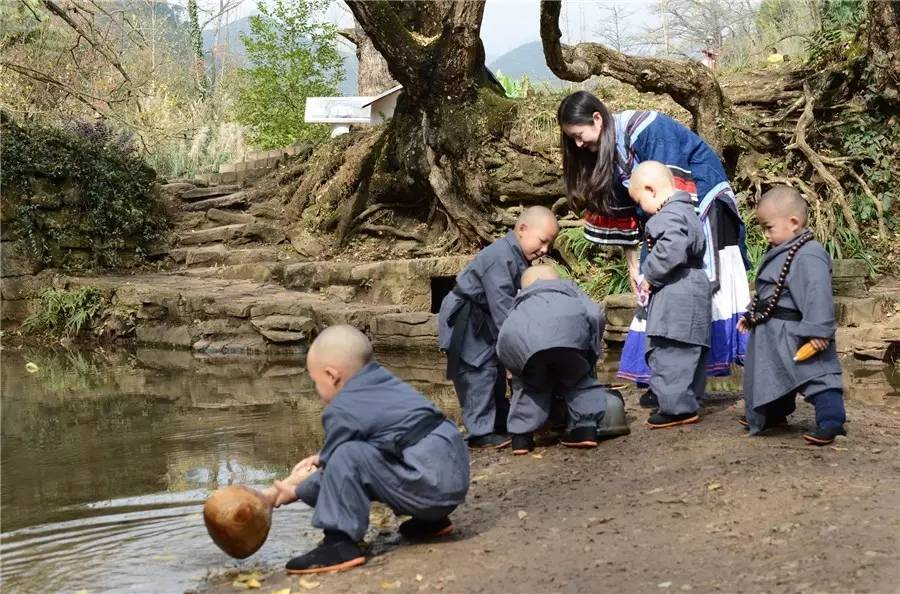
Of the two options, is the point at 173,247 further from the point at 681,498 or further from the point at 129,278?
the point at 681,498

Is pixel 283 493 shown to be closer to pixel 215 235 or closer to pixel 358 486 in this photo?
pixel 358 486

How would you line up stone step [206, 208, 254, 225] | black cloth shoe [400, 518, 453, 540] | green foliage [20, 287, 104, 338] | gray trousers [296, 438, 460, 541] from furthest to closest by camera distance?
stone step [206, 208, 254, 225] < green foliage [20, 287, 104, 338] < black cloth shoe [400, 518, 453, 540] < gray trousers [296, 438, 460, 541]

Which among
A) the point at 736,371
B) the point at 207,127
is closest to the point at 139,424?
the point at 736,371

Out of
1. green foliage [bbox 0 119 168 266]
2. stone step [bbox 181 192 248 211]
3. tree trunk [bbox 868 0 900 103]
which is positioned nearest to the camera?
tree trunk [bbox 868 0 900 103]

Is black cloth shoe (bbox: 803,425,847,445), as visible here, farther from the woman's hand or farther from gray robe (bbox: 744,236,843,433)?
the woman's hand

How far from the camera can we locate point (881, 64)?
10625 millimetres

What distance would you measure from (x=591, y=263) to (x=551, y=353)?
6.81m

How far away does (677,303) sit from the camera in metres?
5.17

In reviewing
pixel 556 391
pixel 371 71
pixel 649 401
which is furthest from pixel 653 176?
pixel 371 71

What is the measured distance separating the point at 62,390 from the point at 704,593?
23.0ft

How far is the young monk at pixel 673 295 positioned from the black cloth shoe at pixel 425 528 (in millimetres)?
1735

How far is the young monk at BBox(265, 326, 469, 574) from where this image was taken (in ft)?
11.8

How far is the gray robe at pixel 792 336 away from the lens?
182 inches

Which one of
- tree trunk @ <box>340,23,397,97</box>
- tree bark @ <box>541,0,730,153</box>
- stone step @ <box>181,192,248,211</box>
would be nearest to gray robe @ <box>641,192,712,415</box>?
tree bark @ <box>541,0,730,153</box>
